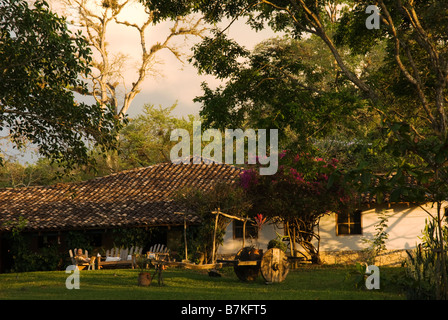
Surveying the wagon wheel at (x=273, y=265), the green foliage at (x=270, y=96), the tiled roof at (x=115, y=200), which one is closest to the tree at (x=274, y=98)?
the green foliage at (x=270, y=96)

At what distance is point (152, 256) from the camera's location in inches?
837

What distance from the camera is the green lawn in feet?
45.5

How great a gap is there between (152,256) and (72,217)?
17.3ft

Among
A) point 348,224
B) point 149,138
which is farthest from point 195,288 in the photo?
point 149,138

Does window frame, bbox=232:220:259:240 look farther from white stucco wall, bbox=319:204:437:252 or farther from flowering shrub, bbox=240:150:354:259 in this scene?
white stucco wall, bbox=319:204:437:252

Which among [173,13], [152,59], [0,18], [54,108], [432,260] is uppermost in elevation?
[152,59]

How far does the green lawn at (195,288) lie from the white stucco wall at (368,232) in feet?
11.6

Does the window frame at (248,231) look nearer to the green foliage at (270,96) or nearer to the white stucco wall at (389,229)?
the white stucco wall at (389,229)

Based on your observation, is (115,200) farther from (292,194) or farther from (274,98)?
(274,98)

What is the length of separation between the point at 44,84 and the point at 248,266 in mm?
8339

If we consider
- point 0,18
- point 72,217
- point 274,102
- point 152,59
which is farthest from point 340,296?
point 152,59
